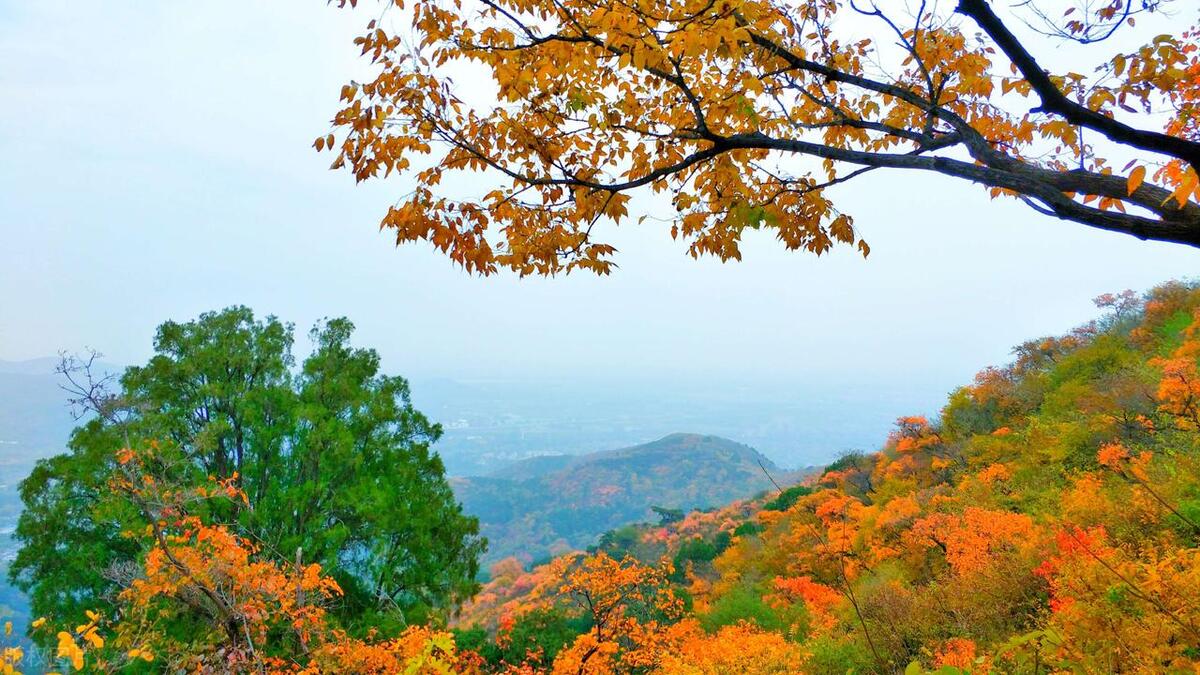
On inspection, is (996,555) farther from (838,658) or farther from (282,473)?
(282,473)

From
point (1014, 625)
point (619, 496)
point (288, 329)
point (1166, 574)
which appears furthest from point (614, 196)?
point (619, 496)

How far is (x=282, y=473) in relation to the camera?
1166cm

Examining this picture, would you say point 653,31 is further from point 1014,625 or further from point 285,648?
point 285,648

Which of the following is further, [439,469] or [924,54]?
[439,469]

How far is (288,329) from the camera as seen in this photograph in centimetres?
1301

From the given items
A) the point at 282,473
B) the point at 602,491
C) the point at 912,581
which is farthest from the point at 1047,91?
the point at 602,491

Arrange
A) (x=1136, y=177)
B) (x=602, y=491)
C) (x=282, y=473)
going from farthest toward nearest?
(x=602, y=491)
(x=282, y=473)
(x=1136, y=177)

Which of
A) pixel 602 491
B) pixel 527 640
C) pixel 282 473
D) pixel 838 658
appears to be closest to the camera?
pixel 838 658

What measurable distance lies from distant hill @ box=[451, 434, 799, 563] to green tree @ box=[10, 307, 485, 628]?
2613 inches

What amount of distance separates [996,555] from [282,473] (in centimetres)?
1337

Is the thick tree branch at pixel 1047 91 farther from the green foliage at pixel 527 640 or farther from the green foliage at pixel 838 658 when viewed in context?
the green foliage at pixel 527 640

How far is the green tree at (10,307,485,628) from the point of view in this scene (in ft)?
32.9

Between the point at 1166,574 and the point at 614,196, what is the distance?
563 centimetres

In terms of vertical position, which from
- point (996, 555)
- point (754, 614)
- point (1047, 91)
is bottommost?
point (754, 614)
